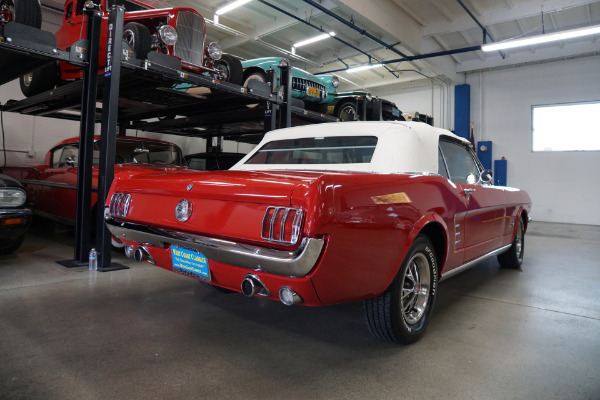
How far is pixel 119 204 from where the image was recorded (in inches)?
101

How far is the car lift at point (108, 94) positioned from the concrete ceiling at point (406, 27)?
3.15m

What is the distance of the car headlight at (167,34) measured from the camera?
460 centimetres

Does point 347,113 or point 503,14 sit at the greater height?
point 503,14

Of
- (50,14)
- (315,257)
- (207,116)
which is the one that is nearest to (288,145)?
(315,257)

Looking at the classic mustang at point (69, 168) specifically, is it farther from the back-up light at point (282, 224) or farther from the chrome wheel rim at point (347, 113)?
the back-up light at point (282, 224)

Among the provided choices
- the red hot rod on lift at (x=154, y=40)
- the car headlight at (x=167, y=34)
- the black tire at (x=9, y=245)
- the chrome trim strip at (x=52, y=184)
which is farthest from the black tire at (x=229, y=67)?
the black tire at (x=9, y=245)

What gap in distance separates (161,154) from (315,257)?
15.7 feet

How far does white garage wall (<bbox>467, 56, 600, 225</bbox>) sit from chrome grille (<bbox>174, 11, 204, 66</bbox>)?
11931 mm

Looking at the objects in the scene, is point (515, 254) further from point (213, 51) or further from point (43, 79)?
point (43, 79)

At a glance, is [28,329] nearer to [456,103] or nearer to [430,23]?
[430,23]

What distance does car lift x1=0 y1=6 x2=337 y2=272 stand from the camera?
389cm

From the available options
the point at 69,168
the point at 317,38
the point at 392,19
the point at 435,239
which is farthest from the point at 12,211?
the point at 392,19

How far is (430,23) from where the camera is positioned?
11.0 meters

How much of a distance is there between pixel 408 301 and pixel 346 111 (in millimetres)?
5970
